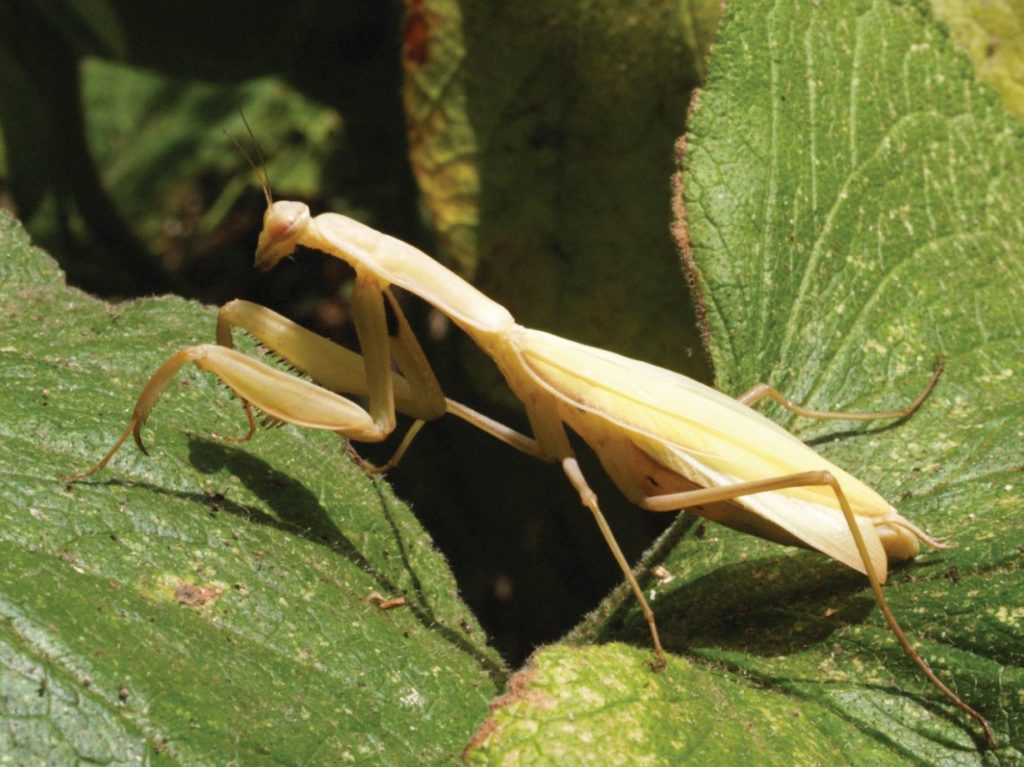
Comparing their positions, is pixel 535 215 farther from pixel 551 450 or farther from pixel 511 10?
pixel 551 450

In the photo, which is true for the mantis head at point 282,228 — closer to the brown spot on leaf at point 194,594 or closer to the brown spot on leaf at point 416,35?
the brown spot on leaf at point 194,594

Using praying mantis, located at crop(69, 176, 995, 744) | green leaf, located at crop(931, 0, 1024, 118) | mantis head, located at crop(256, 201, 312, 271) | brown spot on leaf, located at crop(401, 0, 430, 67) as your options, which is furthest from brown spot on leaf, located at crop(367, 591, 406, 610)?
green leaf, located at crop(931, 0, 1024, 118)

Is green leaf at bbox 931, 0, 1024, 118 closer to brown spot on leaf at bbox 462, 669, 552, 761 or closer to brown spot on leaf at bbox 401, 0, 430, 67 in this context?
brown spot on leaf at bbox 401, 0, 430, 67

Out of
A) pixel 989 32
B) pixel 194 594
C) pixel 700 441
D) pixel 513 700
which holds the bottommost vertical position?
pixel 194 594

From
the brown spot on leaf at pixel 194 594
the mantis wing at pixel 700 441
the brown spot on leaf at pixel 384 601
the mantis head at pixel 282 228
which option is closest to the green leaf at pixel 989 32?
the mantis wing at pixel 700 441

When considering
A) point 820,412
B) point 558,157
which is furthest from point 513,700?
point 558,157

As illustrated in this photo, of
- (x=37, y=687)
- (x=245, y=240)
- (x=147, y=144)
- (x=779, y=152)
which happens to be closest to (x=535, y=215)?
(x=779, y=152)

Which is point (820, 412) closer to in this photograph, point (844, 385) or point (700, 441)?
point (844, 385)
